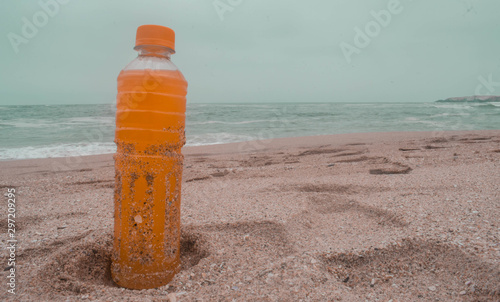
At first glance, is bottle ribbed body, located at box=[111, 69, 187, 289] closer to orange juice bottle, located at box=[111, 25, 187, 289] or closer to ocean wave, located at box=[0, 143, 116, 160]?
orange juice bottle, located at box=[111, 25, 187, 289]

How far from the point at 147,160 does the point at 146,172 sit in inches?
1.9

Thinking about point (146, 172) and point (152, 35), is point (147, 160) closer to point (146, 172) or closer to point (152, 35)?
point (146, 172)

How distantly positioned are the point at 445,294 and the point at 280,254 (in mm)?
708

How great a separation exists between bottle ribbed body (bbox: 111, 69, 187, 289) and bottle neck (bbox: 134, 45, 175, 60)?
94mm

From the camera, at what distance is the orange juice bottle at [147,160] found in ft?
4.17

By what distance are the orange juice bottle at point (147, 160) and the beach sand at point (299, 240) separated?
121mm

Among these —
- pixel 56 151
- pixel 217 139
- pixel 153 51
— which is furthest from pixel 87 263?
pixel 217 139

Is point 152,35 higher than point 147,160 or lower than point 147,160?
higher

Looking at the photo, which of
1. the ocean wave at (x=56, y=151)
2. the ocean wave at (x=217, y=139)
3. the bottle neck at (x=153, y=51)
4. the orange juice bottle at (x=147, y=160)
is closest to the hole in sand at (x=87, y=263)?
the orange juice bottle at (x=147, y=160)

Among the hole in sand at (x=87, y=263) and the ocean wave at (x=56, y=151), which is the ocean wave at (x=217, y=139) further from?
the hole in sand at (x=87, y=263)

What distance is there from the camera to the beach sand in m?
1.26

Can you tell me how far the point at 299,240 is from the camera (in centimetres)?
171

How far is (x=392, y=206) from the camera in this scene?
212cm

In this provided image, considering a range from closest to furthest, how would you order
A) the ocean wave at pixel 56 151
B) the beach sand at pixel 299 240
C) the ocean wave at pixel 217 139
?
the beach sand at pixel 299 240
the ocean wave at pixel 56 151
the ocean wave at pixel 217 139
